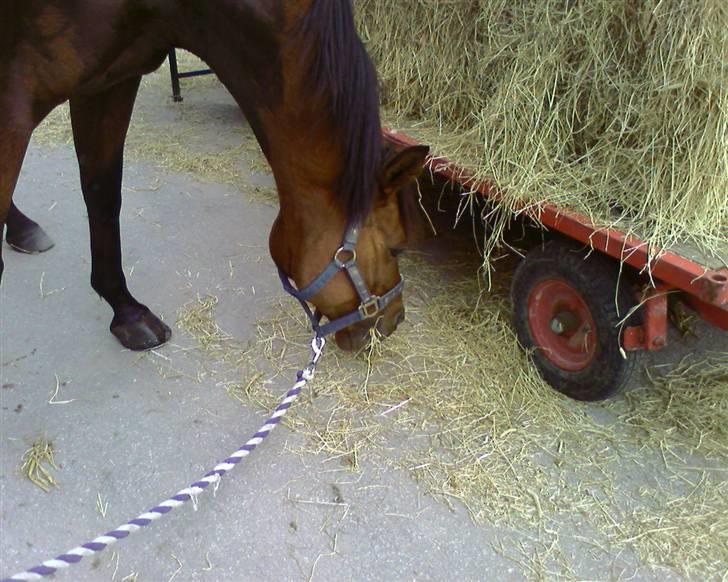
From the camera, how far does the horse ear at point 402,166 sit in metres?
1.46

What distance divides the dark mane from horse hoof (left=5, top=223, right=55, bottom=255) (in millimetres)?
2110

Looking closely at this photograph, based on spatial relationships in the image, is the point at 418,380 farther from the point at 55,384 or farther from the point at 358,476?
the point at 55,384

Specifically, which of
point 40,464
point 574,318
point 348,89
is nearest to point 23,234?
point 40,464

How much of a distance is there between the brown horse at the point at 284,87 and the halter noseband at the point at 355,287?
16 mm

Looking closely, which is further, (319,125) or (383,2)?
(383,2)

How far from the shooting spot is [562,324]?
2.12 meters

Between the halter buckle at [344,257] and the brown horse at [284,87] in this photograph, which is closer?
the brown horse at [284,87]

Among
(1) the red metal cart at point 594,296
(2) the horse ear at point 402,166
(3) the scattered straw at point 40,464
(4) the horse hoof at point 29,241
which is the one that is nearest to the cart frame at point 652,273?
(1) the red metal cart at point 594,296

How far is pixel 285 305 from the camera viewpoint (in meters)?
2.65

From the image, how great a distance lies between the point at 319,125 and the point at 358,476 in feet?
3.36

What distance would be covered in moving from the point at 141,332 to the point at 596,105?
180 cm

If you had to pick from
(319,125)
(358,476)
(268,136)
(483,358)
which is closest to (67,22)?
(268,136)

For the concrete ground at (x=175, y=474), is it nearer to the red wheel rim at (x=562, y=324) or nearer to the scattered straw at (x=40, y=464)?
the scattered straw at (x=40, y=464)

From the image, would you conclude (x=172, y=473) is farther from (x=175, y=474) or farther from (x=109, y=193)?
(x=109, y=193)
